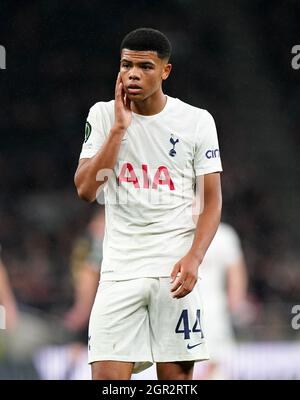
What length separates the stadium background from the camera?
14.5 metres

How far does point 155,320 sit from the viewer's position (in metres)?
5.28

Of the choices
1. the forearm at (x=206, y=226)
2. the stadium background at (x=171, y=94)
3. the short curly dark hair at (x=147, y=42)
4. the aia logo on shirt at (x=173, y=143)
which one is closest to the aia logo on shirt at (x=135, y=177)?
the aia logo on shirt at (x=173, y=143)

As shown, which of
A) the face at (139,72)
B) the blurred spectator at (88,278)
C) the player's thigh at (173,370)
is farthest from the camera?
the blurred spectator at (88,278)

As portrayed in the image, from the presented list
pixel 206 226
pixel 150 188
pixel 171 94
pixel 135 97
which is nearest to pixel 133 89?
pixel 135 97

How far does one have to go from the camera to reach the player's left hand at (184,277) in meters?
5.09

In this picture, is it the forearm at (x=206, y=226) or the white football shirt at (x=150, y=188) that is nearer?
the forearm at (x=206, y=226)

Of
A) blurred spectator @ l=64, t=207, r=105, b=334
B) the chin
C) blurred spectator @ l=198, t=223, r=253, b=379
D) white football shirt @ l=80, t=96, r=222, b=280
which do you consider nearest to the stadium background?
blurred spectator @ l=64, t=207, r=105, b=334

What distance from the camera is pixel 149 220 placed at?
529 cm

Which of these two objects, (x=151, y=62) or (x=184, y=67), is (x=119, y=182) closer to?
(x=151, y=62)

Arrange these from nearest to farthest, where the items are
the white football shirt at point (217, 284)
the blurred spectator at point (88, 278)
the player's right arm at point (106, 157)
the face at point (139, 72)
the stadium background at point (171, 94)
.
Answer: the player's right arm at point (106, 157) → the face at point (139, 72) → the white football shirt at point (217, 284) → the blurred spectator at point (88, 278) → the stadium background at point (171, 94)

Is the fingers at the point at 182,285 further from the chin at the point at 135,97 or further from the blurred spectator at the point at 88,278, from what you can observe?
the blurred spectator at the point at 88,278

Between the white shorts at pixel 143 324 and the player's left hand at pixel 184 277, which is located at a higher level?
the player's left hand at pixel 184 277

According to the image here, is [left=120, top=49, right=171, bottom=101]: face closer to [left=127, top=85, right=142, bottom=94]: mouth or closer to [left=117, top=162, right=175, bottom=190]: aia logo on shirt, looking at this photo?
[left=127, top=85, right=142, bottom=94]: mouth
